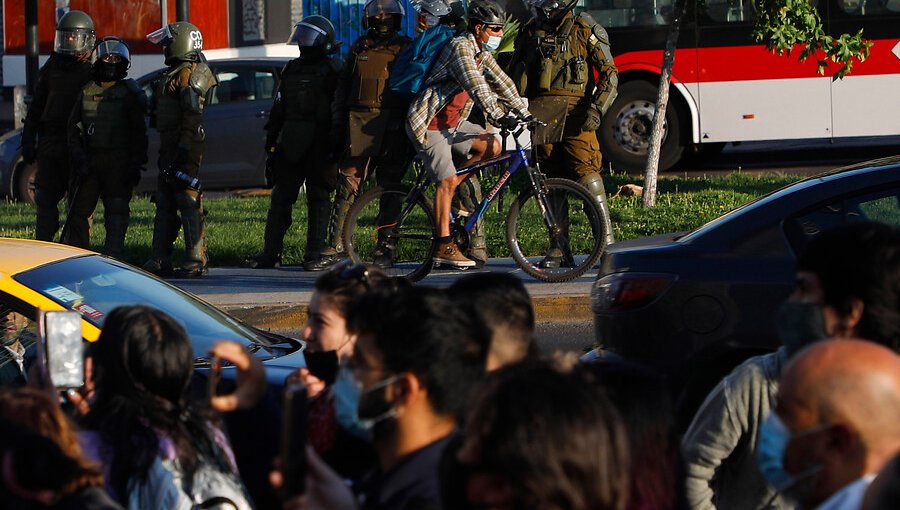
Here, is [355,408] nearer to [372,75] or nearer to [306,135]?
[372,75]

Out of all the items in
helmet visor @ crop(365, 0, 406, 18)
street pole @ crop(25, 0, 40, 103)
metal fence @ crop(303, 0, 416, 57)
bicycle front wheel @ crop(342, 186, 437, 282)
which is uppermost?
metal fence @ crop(303, 0, 416, 57)

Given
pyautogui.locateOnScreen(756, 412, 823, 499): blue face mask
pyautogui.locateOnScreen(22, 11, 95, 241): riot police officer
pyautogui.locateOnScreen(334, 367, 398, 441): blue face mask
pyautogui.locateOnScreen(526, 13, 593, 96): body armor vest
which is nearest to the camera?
pyautogui.locateOnScreen(756, 412, 823, 499): blue face mask

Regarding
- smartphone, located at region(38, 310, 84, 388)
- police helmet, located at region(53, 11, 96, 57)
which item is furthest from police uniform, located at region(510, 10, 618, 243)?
smartphone, located at region(38, 310, 84, 388)

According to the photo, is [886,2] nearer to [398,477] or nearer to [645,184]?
[645,184]

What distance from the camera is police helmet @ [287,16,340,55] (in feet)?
35.7

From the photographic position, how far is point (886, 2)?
1628 centimetres

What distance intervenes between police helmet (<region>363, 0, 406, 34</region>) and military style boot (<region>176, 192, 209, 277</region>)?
1.95 meters

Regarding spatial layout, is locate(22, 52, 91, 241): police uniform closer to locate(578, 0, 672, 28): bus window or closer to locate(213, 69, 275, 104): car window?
locate(213, 69, 275, 104): car window

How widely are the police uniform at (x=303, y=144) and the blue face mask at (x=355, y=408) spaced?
8390 millimetres

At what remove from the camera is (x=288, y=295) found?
10031mm

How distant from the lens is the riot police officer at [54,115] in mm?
11320

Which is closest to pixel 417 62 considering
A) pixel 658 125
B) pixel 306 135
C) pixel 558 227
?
pixel 306 135

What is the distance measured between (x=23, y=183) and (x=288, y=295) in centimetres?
808

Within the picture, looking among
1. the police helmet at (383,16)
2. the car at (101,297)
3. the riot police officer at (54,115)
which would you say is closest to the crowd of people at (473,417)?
the car at (101,297)
